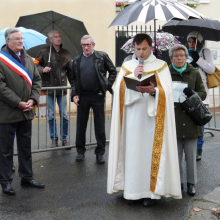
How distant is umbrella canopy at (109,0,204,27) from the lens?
542cm

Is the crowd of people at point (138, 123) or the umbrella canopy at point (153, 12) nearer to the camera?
the umbrella canopy at point (153, 12)

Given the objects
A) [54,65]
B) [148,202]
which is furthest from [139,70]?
[54,65]

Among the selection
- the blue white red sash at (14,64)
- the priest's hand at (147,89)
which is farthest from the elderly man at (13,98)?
the priest's hand at (147,89)

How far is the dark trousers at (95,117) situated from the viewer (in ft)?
25.5

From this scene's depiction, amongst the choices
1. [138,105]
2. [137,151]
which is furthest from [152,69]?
[137,151]

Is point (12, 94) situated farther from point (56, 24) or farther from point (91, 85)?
point (56, 24)

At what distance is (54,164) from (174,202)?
8.31ft

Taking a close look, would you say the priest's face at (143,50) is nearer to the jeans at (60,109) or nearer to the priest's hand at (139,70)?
the priest's hand at (139,70)

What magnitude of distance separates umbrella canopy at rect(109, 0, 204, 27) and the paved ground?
213 cm

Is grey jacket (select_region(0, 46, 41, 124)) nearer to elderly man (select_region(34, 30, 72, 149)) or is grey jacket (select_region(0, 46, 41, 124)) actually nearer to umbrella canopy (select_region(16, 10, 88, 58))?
elderly man (select_region(34, 30, 72, 149))

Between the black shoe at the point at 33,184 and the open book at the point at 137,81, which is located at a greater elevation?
the open book at the point at 137,81

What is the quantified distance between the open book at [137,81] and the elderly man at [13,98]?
1.47 meters

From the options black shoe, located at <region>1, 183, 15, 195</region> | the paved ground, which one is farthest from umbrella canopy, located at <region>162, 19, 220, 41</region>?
black shoe, located at <region>1, 183, 15, 195</region>

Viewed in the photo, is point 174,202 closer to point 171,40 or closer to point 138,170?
point 138,170
